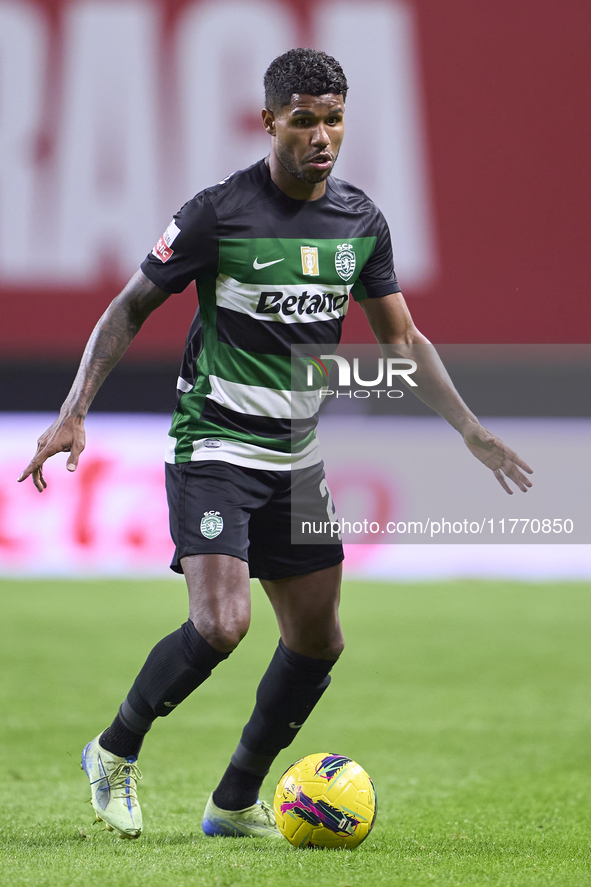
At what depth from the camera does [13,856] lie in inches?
137

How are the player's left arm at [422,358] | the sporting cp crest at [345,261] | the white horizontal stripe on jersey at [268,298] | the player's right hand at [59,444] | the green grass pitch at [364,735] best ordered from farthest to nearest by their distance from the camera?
the player's left arm at [422,358]
the sporting cp crest at [345,261]
the white horizontal stripe on jersey at [268,298]
the player's right hand at [59,444]
the green grass pitch at [364,735]

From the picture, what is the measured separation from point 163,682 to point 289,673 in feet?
1.76

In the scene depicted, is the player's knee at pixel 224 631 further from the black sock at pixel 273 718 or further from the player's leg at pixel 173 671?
the black sock at pixel 273 718

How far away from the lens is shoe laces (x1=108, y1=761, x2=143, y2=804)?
3752 millimetres

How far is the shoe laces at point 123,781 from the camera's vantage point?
3.75 metres

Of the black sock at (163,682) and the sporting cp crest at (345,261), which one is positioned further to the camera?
the sporting cp crest at (345,261)

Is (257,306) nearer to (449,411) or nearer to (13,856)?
(449,411)

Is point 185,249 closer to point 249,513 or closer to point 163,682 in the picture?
point 249,513

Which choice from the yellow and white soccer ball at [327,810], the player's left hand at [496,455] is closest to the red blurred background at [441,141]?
the player's left hand at [496,455]

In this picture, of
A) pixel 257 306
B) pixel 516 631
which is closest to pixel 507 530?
pixel 516 631

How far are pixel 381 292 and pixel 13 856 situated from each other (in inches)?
89.6

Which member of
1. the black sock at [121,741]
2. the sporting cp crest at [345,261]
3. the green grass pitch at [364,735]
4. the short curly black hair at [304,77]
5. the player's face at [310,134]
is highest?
the short curly black hair at [304,77]

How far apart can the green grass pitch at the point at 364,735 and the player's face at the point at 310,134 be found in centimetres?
221

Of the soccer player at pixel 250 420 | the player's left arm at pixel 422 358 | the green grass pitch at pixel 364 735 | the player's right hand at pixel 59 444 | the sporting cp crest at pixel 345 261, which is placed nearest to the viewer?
the green grass pitch at pixel 364 735
